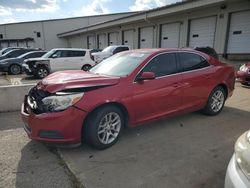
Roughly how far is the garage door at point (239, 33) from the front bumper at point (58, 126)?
1179 cm

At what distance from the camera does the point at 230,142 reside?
3928mm

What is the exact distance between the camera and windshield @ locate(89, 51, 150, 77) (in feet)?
13.3

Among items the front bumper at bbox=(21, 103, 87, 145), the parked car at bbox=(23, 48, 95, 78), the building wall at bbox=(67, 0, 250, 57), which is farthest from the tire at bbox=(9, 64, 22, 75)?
the front bumper at bbox=(21, 103, 87, 145)

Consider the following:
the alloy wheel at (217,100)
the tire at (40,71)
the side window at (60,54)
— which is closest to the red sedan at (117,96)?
the alloy wheel at (217,100)

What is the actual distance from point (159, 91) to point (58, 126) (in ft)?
6.16

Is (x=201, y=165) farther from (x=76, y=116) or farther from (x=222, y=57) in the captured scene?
(x=222, y=57)

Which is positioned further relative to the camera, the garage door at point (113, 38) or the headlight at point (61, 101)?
the garage door at point (113, 38)

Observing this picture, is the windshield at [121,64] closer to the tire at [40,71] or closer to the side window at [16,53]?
the tire at [40,71]

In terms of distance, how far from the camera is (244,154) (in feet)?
6.10

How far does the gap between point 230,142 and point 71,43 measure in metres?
38.9

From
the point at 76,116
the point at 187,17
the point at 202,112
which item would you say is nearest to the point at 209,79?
the point at 202,112

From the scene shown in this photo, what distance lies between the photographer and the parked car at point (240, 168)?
173 cm

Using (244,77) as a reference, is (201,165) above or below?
below

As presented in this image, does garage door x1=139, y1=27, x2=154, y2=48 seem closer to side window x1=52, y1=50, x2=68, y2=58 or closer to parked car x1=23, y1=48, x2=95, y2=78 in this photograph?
parked car x1=23, y1=48, x2=95, y2=78
